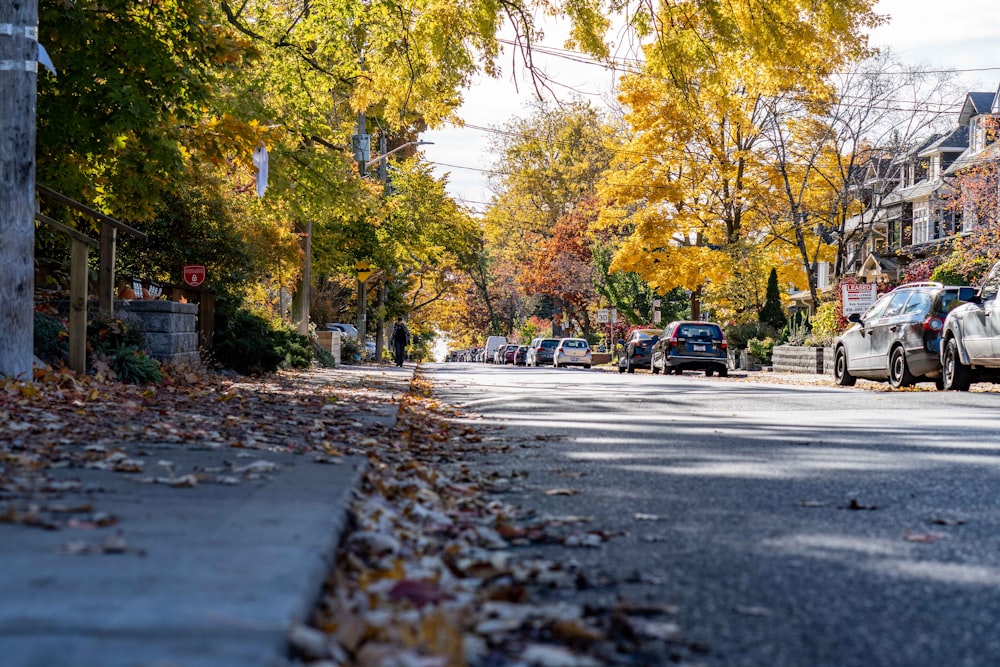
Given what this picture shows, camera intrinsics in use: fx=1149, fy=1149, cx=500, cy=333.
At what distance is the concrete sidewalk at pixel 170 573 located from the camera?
8.68 feet

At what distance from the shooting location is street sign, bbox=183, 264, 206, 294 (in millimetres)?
21125

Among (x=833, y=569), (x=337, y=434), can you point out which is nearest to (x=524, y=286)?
(x=337, y=434)

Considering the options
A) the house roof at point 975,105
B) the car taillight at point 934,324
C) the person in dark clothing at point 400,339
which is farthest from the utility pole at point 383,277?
the car taillight at point 934,324

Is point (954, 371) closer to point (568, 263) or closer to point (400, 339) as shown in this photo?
point (400, 339)

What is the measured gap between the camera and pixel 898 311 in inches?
749

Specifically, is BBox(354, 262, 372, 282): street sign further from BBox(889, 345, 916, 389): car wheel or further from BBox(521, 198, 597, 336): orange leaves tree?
BBox(889, 345, 916, 389): car wheel

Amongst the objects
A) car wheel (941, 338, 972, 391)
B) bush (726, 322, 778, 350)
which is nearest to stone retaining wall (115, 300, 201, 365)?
car wheel (941, 338, 972, 391)

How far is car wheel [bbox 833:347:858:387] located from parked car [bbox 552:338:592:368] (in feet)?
87.1

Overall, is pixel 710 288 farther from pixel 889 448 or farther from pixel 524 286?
pixel 889 448

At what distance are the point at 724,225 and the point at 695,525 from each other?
4040cm

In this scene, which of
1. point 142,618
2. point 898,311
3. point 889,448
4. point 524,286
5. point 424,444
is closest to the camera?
point 142,618

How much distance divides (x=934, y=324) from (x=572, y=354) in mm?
31526

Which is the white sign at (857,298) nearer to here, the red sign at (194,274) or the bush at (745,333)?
the bush at (745,333)

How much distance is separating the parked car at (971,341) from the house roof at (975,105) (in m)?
38.0
